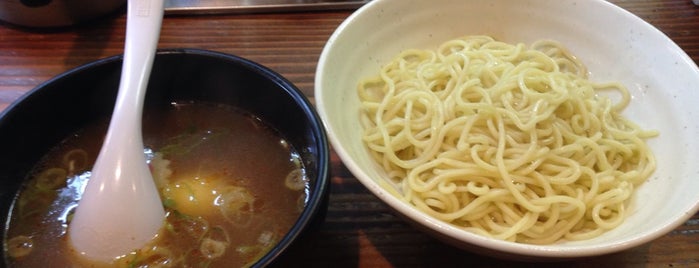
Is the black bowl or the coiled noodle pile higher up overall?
the black bowl

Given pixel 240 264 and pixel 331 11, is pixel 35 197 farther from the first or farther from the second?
pixel 331 11

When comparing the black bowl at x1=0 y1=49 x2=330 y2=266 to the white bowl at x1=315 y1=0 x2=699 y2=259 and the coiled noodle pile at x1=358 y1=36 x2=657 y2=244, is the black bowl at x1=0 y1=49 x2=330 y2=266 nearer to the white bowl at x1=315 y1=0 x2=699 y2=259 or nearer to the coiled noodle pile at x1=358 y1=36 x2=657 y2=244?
the white bowl at x1=315 y1=0 x2=699 y2=259

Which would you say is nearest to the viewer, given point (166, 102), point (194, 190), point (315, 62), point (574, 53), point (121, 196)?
point (121, 196)

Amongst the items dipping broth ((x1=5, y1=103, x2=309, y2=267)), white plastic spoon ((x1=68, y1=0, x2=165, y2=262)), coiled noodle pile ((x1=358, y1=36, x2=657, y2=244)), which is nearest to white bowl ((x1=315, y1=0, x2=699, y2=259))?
coiled noodle pile ((x1=358, y1=36, x2=657, y2=244))

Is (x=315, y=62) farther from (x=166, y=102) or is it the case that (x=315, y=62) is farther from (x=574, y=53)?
(x=574, y=53)

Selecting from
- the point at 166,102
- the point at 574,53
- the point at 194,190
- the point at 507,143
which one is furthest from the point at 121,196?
the point at 574,53

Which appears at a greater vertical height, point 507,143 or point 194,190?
point 194,190

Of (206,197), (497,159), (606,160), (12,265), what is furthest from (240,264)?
(606,160)
